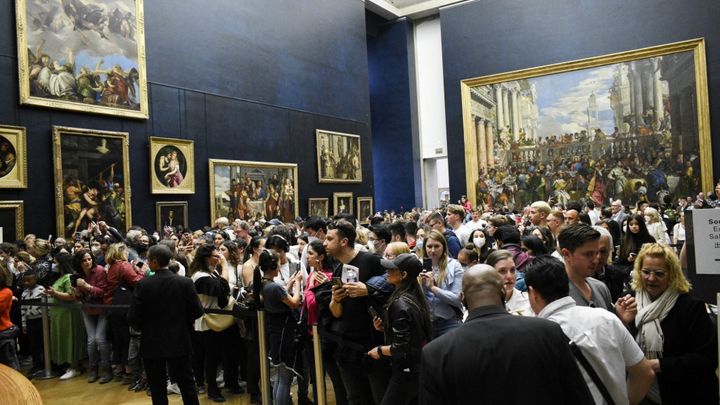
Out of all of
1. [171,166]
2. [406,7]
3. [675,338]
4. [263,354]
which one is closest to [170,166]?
[171,166]

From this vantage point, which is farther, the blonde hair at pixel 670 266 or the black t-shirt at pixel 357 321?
the black t-shirt at pixel 357 321

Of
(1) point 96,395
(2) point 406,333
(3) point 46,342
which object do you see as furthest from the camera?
(3) point 46,342

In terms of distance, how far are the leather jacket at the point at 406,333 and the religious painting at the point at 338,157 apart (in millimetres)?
17428

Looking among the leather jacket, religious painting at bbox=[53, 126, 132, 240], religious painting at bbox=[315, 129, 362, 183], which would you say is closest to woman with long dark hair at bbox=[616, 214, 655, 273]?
the leather jacket

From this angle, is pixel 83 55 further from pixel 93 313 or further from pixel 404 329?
pixel 404 329

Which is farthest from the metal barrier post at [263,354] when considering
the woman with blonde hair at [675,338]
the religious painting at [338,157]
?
the religious painting at [338,157]

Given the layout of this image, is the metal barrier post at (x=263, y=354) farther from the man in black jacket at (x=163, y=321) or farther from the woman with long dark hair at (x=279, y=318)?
the man in black jacket at (x=163, y=321)

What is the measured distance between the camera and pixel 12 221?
11.8 meters

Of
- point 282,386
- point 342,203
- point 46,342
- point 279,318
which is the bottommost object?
point 46,342

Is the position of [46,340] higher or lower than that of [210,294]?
lower

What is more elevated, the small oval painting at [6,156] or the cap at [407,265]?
the small oval painting at [6,156]

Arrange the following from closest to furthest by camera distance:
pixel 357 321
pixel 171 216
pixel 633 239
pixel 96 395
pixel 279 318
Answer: pixel 357 321 < pixel 279 318 < pixel 633 239 < pixel 96 395 < pixel 171 216

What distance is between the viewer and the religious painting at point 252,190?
16.7 m

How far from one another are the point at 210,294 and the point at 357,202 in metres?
17.1
